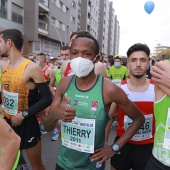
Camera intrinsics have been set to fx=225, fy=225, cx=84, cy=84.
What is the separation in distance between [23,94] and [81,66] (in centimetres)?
113

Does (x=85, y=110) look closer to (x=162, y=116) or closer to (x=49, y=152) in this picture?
(x=162, y=116)

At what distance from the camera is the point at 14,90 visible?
2766 millimetres

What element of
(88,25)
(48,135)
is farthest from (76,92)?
(88,25)

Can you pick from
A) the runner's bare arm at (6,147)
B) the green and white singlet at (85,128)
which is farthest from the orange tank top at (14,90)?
the runner's bare arm at (6,147)

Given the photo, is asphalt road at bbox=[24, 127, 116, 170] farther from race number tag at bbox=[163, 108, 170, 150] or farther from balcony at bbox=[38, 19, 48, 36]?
balcony at bbox=[38, 19, 48, 36]

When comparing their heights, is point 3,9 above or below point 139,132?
above

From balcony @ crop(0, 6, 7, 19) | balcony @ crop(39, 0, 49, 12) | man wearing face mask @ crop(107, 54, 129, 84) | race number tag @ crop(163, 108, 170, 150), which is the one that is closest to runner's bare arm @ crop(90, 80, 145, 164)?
race number tag @ crop(163, 108, 170, 150)

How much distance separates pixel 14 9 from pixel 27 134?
21354mm

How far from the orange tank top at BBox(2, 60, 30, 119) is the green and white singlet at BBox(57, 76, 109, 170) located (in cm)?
99

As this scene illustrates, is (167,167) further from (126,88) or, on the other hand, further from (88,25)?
(88,25)

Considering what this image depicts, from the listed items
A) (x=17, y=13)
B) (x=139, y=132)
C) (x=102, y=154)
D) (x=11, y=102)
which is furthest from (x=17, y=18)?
(x=102, y=154)

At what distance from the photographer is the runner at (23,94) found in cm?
274

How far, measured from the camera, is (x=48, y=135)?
5520 millimetres

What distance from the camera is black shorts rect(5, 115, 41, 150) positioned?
2740 millimetres
